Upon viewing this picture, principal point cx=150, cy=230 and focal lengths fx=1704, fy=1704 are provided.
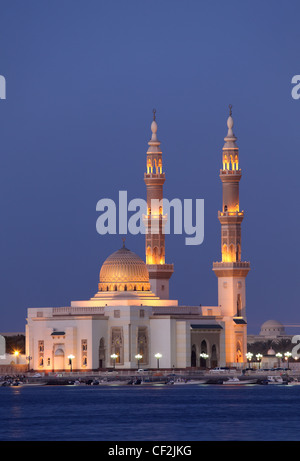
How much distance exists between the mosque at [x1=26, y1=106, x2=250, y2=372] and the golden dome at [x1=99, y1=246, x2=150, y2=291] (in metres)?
0.11

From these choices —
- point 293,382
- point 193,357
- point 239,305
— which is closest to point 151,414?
point 293,382

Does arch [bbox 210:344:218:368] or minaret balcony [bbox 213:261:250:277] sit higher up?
minaret balcony [bbox 213:261:250:277]

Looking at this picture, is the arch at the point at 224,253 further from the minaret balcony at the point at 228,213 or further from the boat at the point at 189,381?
the boat at the point at 189,381

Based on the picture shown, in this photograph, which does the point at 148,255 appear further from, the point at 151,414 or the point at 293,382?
the point at 151,414

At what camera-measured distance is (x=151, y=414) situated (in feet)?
395

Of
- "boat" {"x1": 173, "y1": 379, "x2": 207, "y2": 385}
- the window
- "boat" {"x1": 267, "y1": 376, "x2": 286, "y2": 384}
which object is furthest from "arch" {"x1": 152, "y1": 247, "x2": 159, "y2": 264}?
"boat" {"x1": 267, "y1": 376, "x2": 286, "y2": 384}

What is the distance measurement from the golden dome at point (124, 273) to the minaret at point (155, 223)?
1938mm

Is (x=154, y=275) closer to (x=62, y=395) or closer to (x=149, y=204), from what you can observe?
(x=149, y=204)

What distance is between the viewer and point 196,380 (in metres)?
174

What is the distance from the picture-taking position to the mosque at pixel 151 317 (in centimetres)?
18350

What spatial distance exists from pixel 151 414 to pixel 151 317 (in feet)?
213

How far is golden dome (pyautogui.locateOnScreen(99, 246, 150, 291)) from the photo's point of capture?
188250mm

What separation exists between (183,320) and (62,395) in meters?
36.9

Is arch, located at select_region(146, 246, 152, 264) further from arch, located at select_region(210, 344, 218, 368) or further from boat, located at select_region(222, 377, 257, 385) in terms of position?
boat, located at select_region(222, 377, 257, 385)
